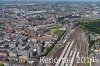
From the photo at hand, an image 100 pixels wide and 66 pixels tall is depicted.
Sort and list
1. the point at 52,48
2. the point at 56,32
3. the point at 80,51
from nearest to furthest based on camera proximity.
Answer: the point at 80,51, the point at 52,48, the point at 56,32

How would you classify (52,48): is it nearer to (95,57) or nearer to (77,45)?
(77,45)

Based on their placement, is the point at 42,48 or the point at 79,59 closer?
the point at 79,59

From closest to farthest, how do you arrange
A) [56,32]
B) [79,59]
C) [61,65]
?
[61,65]
[79,59]
[56,32]

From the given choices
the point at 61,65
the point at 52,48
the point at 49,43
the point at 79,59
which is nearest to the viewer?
the point at 61,65

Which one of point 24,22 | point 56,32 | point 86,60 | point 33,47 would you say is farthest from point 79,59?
point 24,22

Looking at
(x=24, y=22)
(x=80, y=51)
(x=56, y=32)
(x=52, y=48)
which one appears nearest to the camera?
(x=80, y=51)

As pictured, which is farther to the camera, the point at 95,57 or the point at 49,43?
the point at 49,43

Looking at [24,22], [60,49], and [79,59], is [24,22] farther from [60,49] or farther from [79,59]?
[79,59]

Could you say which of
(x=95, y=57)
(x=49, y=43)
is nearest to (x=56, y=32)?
(x=49, y=43)
